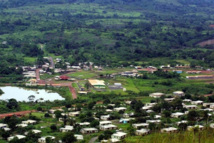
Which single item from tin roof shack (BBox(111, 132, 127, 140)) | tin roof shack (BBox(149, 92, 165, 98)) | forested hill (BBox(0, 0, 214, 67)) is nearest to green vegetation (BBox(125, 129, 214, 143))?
tin roof shack (BBox(111, 132, 127, 140))

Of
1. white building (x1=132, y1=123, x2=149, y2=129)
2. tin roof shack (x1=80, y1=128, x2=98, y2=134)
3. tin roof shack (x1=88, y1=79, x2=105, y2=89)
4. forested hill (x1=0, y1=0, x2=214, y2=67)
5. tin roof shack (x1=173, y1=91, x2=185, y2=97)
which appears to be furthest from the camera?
forested hill (x1=0, y1=0, x2=214, y2=67)

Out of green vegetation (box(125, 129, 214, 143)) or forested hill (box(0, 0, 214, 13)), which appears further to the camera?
forested hill (box(0, 0, 214, 13))

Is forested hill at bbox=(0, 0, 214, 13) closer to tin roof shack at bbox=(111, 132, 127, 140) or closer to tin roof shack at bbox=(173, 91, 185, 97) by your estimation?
tin roof shack at bbox=(173, 91, 185, 97)

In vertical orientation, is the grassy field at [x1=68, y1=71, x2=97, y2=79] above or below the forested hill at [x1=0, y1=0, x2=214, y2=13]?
below

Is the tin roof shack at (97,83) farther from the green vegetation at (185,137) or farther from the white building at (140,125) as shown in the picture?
the green vegetation at (185,137)

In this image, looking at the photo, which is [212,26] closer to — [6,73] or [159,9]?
[159,9]

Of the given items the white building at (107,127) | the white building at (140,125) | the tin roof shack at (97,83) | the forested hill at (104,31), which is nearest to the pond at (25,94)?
the tin roof shack at (97,83)
